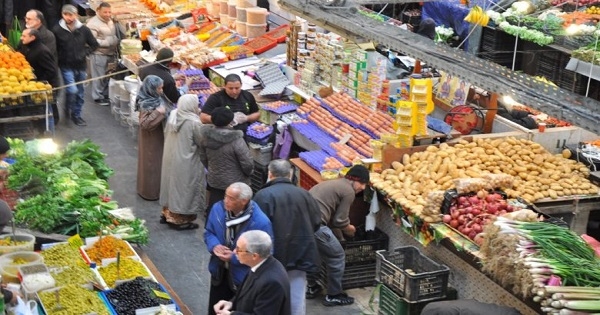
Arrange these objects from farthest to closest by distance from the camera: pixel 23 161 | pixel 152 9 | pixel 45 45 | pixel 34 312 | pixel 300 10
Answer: pixel 152 9, pixel 45 45, pixel 23 161, pixel 300 10, pixel 34 312

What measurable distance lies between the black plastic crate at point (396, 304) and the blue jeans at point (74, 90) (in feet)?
22.2

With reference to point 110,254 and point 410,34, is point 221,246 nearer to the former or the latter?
point 110,254

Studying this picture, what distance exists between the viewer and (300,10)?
809 centimetres

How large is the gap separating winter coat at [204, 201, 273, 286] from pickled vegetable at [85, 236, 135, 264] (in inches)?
34.7

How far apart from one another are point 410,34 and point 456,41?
9.65 meters

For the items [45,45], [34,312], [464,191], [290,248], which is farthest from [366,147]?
[45,45]

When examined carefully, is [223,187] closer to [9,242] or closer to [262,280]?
[9,242]

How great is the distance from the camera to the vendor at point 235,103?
1023 cm

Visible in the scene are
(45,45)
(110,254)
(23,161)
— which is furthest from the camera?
(45,45)

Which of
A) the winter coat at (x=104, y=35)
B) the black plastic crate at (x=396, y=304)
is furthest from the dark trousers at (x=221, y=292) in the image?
the winter coat at (x=104, y=35)

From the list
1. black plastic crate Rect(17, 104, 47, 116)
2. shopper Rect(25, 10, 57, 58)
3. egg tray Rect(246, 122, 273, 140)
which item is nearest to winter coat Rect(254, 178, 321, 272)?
egg tray Rect(246, 122, 273, 140)

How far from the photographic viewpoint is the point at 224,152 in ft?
30.3

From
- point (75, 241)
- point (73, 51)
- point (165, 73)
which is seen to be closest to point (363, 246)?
point (75, 241)

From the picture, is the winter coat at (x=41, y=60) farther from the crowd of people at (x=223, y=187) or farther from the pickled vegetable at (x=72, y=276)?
the pickled vegetable at (x=72, y=276)
